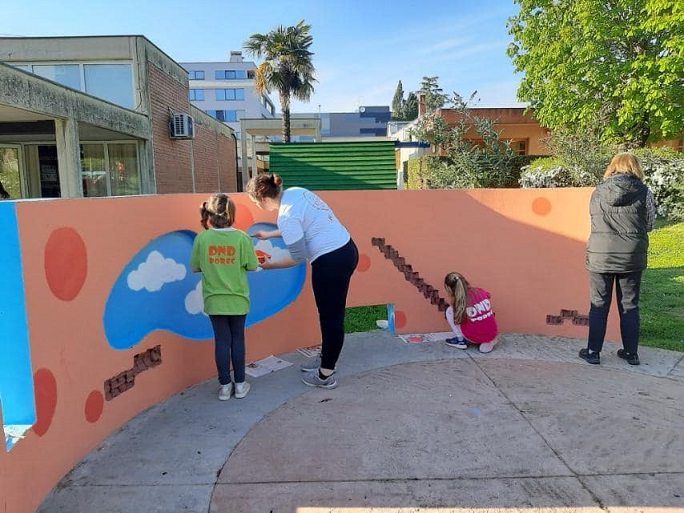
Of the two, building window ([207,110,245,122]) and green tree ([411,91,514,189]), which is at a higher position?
building window ([207,110,245,122])

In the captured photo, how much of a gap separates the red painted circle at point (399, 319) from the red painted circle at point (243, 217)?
183 centimetres

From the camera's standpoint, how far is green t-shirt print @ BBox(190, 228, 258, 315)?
3578 millimetres

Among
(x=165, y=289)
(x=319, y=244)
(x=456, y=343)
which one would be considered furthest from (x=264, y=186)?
(x=456, y=343)

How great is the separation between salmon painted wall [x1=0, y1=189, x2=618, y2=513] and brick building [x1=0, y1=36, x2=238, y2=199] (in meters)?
8.44

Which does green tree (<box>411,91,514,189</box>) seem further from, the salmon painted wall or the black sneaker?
the black sneaker

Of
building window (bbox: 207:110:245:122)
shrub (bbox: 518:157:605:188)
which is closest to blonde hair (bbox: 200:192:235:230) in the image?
shrub (bbox: 518:157:605:188)

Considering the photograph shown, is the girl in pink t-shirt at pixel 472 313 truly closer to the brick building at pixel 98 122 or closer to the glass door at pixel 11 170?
the brick building at pixel 98 122

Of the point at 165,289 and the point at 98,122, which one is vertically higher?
the point at 98,122

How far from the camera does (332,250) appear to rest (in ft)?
12.1

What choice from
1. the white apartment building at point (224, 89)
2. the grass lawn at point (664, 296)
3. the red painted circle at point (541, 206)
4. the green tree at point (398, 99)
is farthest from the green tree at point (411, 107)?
the red painted circle at point (541, 206)

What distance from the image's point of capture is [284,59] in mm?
33781

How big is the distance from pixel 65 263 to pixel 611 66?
743 inches

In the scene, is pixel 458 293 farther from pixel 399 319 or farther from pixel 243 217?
pixel 243 217

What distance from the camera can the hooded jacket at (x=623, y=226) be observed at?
404cm
